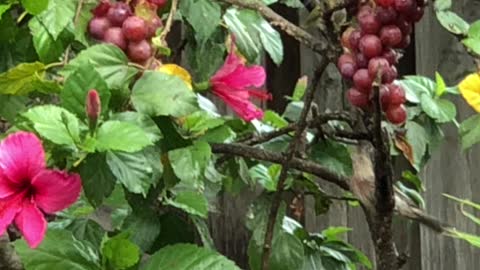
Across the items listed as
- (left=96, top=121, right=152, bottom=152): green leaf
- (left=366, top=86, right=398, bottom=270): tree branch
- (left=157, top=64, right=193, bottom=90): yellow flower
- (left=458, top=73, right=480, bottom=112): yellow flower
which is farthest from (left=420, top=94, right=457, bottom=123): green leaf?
(left=96, top=121, right=152, bottom=152): green leaf

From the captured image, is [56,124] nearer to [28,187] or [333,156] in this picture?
[28,187]

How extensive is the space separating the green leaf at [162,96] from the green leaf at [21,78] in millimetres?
82

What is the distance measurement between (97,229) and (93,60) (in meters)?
0.31

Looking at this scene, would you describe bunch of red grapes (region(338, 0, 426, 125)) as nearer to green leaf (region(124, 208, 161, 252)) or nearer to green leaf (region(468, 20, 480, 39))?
green leaf (region(468, 20, 480, 39))

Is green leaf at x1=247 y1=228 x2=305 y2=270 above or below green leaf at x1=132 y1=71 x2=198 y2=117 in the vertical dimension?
below

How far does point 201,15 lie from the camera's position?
2.77ft

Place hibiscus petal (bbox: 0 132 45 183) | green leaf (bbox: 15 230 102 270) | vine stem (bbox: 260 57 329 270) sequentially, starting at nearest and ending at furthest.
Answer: hibiscus petal (bbox: 0 132 45 183) < green leaf (bbox: 15 230 102 270) < vine stem (bbox: 260 57 329 270)

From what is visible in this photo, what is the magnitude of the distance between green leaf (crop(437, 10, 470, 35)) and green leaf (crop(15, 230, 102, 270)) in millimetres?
345

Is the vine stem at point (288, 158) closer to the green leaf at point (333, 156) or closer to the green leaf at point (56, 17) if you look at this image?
the green leaf at point (333, 156)

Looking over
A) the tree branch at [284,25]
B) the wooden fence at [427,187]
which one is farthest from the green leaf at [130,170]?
the wooden fence at [427,187]

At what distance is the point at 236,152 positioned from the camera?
3.17 ft

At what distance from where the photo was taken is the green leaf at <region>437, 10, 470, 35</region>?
0.84 m

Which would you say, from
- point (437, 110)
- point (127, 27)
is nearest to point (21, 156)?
point (127, 27)

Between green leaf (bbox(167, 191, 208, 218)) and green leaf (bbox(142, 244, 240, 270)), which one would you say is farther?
green leaf (bbox(167, 191, 208, 218))
